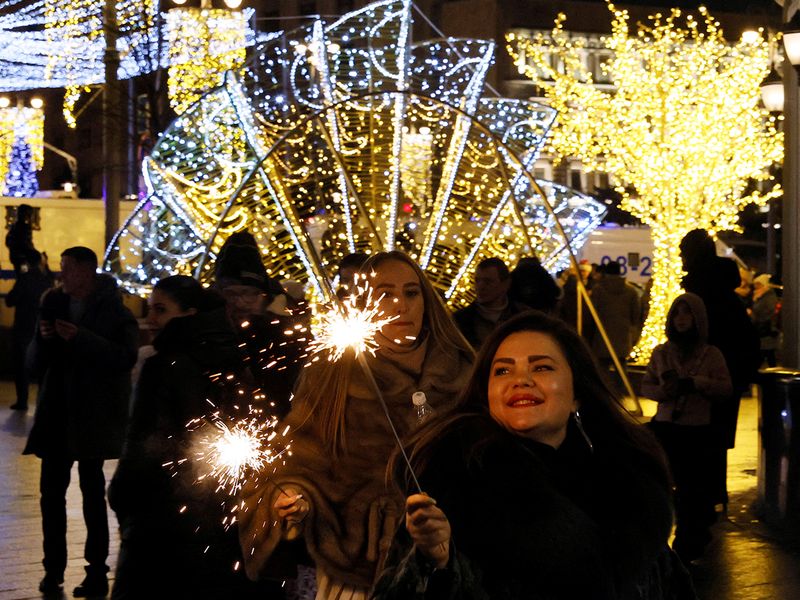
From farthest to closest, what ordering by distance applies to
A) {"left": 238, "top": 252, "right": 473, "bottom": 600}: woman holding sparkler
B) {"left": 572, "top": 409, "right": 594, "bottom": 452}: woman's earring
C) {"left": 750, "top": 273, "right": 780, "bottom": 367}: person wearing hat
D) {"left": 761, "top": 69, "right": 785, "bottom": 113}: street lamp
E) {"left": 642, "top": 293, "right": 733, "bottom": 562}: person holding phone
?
{"left": 750, "top": 273, "right": 780, "bottom": 367}: person wearing hat, {"left": 761, "top": 69, "right": 785, "bottom": 113}: street lamp, {"left": 642, "top": 293, "right": 733, "bottom": 562}: person holding phone, {"left": 238, "top": 252, "right": 473, "bottom": 600}: woman holding sparkler, {"left": 572, "top": 409, "right": 594, "bottom": 452}: woman's earring

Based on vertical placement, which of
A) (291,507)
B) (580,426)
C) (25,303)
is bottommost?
(291,507)

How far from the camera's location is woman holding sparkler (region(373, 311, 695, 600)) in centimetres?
312

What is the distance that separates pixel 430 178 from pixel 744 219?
45441 millimetres

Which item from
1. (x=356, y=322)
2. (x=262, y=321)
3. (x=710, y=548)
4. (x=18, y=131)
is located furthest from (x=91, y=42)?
(x=18, y=131)

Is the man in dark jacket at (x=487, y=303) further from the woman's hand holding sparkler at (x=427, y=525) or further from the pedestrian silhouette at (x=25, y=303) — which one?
the pedestrian silhouette at (x=25, y=303)

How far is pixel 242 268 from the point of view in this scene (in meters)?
7.53

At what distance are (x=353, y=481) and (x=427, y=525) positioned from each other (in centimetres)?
145

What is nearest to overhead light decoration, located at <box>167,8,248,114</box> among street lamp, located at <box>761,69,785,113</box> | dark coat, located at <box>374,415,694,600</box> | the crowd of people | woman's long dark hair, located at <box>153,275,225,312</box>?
street lamp, located at <box>761,69,785,113</box>

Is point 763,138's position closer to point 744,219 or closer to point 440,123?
point 440,123

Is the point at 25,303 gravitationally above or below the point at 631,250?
below

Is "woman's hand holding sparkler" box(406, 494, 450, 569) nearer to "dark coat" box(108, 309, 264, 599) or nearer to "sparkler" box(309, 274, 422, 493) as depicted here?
"sparkler" box(309, 274, 422, 493)

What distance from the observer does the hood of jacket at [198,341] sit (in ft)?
19.5

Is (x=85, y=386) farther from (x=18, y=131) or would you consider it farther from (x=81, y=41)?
(x=18, y=131)

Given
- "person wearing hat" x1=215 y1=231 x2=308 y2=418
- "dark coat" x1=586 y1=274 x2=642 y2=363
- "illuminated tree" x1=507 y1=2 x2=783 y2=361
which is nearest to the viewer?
"person wearing hat" x1=215 y1=231 x2=308 y2=418
